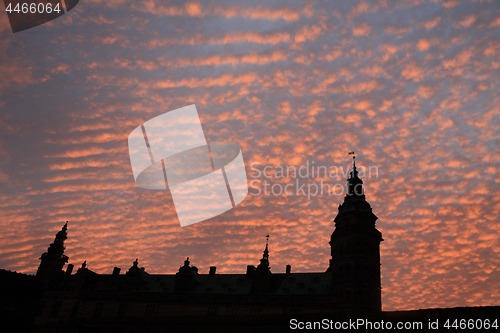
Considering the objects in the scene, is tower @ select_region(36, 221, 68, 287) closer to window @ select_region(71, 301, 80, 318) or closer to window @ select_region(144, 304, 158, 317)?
window @ select_region(71, 301, 80, 318)

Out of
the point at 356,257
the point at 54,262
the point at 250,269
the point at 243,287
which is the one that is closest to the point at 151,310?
the point at 243,287

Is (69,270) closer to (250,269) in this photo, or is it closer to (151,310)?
(151,310)

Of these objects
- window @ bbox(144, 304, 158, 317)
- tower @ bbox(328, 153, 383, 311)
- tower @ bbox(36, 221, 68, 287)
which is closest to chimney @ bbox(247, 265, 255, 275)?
tower @ bbox(328, 153, 383, 311)

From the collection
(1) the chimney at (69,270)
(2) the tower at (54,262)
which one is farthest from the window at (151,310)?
(2) the tower at (54,262)

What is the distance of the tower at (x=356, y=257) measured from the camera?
53750 millimetres

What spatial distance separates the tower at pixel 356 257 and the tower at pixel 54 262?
63.2m

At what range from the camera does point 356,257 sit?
183 feet

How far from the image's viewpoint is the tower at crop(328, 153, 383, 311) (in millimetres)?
53750

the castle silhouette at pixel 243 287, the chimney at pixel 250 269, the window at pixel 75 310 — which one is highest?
the chimney at pixel 250 269

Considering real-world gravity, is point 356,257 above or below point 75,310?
above

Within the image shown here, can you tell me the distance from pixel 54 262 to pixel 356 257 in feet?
233

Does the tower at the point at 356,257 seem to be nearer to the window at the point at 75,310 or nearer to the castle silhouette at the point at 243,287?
the castle silhouette at the point at 243,287

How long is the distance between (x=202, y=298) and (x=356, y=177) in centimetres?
3563

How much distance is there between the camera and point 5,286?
90.6m
